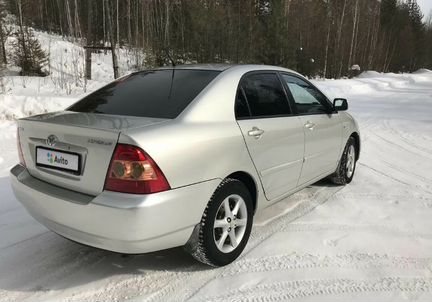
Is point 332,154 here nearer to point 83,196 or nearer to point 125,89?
point 125,89

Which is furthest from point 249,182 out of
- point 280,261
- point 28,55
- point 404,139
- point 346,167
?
point 28,55

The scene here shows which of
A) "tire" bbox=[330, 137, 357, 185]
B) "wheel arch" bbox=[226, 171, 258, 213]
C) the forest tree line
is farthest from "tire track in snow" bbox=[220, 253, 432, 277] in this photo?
the forest tree line

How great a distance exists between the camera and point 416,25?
60.1 meters

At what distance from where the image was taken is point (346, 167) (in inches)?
203

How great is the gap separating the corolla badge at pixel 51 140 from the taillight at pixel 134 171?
0.54m

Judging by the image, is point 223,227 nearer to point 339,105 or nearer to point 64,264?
point 64,264

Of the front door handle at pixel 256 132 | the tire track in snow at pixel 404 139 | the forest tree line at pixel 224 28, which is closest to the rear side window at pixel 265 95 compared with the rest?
the front door handle at pixel 256 132

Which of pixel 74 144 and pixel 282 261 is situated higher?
pixel 74 144

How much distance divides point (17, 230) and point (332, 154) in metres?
3.39

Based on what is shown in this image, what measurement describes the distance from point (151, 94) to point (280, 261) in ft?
5.53

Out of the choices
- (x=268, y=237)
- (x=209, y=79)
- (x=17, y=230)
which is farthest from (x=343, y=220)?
(x=17, y=230)

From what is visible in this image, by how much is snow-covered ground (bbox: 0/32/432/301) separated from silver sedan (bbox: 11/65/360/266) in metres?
0.28

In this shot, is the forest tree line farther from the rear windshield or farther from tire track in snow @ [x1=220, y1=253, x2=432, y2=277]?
tire track in snow @ [x1=220, y1=253, x2=432, y2=277]

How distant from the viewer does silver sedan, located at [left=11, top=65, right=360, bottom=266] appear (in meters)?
2.49
